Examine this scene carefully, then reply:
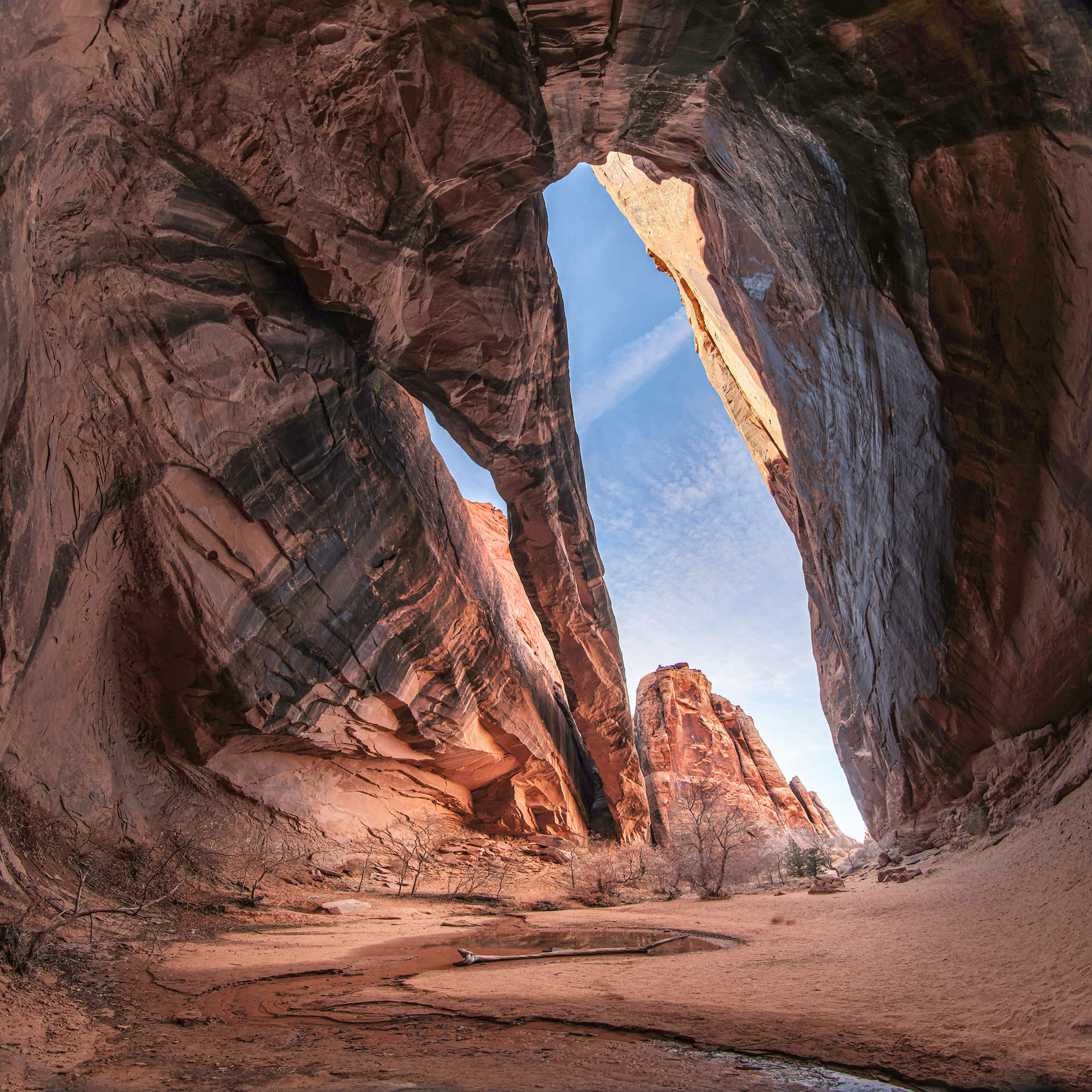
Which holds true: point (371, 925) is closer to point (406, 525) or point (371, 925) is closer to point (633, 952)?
point (633, 952)

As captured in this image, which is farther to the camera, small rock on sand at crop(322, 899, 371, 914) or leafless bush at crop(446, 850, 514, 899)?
leafless bush at crop(446, 850, 514, 899)

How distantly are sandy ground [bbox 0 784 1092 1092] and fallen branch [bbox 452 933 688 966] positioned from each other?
0.36ft

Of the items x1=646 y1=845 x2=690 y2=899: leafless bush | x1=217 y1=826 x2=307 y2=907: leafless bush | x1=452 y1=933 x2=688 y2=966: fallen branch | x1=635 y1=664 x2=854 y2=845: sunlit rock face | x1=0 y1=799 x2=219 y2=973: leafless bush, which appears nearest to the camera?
x1=0 y1=799 x2=219 y2=973: leafless bush

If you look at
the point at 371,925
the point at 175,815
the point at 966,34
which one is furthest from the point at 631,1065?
the point at 175,815

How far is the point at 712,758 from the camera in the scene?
27375 millimetres

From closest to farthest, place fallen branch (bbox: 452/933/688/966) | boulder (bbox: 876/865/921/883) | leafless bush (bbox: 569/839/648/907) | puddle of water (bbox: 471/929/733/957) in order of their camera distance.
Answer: fallen branch (bbox: 452/933/688/966)
puddle of water (bbox: 471/929/733/957)
boulder (bbox: 876/865/921/883)
leafless bush (bbox: 569/839/648/907)

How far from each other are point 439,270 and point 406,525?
4.20 metres

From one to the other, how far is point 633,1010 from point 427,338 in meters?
9.52

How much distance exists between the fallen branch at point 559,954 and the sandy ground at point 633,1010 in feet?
0.36

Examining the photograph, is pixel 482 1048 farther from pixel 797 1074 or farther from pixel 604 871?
pixel 604 871

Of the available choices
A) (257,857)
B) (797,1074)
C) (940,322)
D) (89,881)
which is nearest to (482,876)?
(257,857)

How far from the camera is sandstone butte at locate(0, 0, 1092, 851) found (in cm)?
440

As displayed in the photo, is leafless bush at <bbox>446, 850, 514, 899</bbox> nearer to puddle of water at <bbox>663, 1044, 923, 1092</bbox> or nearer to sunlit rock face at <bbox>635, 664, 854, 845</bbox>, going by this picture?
puddle of water at <bbox>663, 1044, 923, 1092</bbox>

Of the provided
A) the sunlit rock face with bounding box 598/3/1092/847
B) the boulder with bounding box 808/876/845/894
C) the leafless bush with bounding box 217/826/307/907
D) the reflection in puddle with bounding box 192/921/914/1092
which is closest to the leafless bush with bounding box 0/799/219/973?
the leafless bush with bounding box 217/826/307/907
